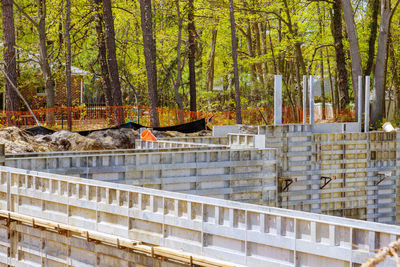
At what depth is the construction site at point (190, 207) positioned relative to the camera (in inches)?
361

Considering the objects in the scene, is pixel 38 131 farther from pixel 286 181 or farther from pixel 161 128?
pixel 286 181

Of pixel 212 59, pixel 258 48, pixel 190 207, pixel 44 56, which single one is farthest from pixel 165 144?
pixel 258 48

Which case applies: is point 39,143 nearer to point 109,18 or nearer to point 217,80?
point 109,18

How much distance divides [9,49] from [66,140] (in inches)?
325

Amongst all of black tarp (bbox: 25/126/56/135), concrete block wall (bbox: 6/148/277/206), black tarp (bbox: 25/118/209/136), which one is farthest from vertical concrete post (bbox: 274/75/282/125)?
black tarp (bbox: 25/126/56/135)

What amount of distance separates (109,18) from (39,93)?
78.6 feet

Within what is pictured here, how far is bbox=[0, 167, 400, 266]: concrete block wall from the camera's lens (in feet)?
28.6

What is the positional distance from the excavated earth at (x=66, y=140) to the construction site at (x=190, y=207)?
89mm

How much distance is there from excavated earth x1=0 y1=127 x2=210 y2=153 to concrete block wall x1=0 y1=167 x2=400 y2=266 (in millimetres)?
8469

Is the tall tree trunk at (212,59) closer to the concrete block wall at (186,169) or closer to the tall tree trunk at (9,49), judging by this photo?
the tall tree trunk at (9,49)

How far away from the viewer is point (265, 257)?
31.7 feet

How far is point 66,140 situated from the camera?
2538 centimetres

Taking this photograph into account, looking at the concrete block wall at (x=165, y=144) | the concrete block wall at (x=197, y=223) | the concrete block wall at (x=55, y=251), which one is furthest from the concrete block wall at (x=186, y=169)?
the concrete block wall at (x=165, y=144)

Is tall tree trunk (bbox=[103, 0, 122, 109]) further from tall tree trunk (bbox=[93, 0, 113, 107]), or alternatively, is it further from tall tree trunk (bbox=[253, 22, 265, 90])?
tall tree trunk (bbox=[253, 22, 265, 90])
